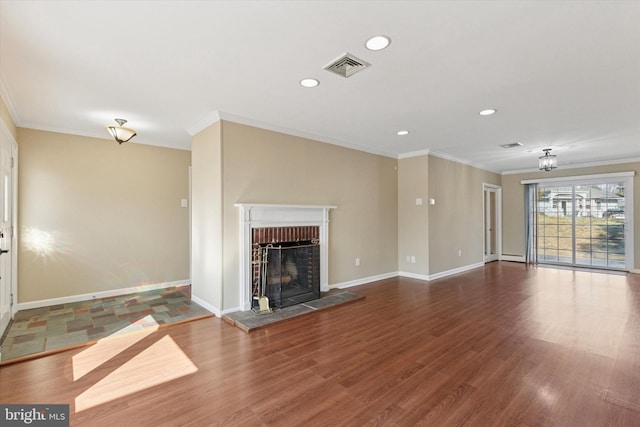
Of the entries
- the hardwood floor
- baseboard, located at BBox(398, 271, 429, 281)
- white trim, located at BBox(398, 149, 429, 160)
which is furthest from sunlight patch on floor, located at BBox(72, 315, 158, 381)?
white trim, located at BBox(398, 149, 429, 160)

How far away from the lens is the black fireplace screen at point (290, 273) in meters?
3.97

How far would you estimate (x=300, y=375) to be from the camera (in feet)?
7.85

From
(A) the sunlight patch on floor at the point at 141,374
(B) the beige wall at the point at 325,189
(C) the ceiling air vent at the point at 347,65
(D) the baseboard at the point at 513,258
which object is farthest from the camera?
(D) the baseboard at the point at 513,258

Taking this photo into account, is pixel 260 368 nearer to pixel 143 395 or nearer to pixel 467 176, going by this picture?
pixel 143 395

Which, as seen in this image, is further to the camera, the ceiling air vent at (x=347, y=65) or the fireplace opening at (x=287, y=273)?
the fireplace opening at (x=287, y=273)

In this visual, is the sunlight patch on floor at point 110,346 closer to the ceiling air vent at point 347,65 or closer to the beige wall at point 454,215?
the ceiling air vent at point 347,65

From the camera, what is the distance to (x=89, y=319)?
362 centimetres

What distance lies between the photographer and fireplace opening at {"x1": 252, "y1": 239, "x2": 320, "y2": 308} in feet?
13.0

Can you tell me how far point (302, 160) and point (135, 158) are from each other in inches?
108

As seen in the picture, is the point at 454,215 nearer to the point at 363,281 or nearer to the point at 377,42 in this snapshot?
the point at 363,281

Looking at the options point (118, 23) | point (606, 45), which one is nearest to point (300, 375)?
point (118, 23)

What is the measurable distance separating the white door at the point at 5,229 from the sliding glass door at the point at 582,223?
10184 millimetres

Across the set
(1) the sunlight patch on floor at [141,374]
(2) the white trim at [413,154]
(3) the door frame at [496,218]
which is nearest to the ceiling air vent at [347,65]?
(1) the sunlight patch on floor at [141,374]

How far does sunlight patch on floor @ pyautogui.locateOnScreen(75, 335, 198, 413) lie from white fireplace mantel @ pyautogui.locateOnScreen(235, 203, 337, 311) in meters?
1.16
